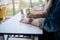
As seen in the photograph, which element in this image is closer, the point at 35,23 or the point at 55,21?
the point at 55,21

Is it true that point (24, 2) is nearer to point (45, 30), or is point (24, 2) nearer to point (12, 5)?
point (12, 5)

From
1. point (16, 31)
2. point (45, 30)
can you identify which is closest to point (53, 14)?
point (45, 30)

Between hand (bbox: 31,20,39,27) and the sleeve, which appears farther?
hand (bbox: 31,20,39,27)

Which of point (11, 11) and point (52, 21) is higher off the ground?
point (52, 21)

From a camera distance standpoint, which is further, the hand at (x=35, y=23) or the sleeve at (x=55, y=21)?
the hand at (x=35, y=23)

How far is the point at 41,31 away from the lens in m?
1.29

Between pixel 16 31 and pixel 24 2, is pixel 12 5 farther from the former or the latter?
pixel 16 31

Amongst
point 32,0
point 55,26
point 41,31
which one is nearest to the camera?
point 55,26

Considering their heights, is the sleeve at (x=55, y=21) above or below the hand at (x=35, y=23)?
above

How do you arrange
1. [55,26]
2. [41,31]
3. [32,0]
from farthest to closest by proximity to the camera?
1. [32,0]
2. [41,31]
3. [55,26]

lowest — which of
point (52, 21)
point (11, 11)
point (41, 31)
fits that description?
point (11, 11)

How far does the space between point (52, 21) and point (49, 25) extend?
0.17 feet

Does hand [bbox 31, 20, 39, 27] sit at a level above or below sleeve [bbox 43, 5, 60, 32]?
below

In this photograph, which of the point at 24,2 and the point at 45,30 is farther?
the point at 24,2
